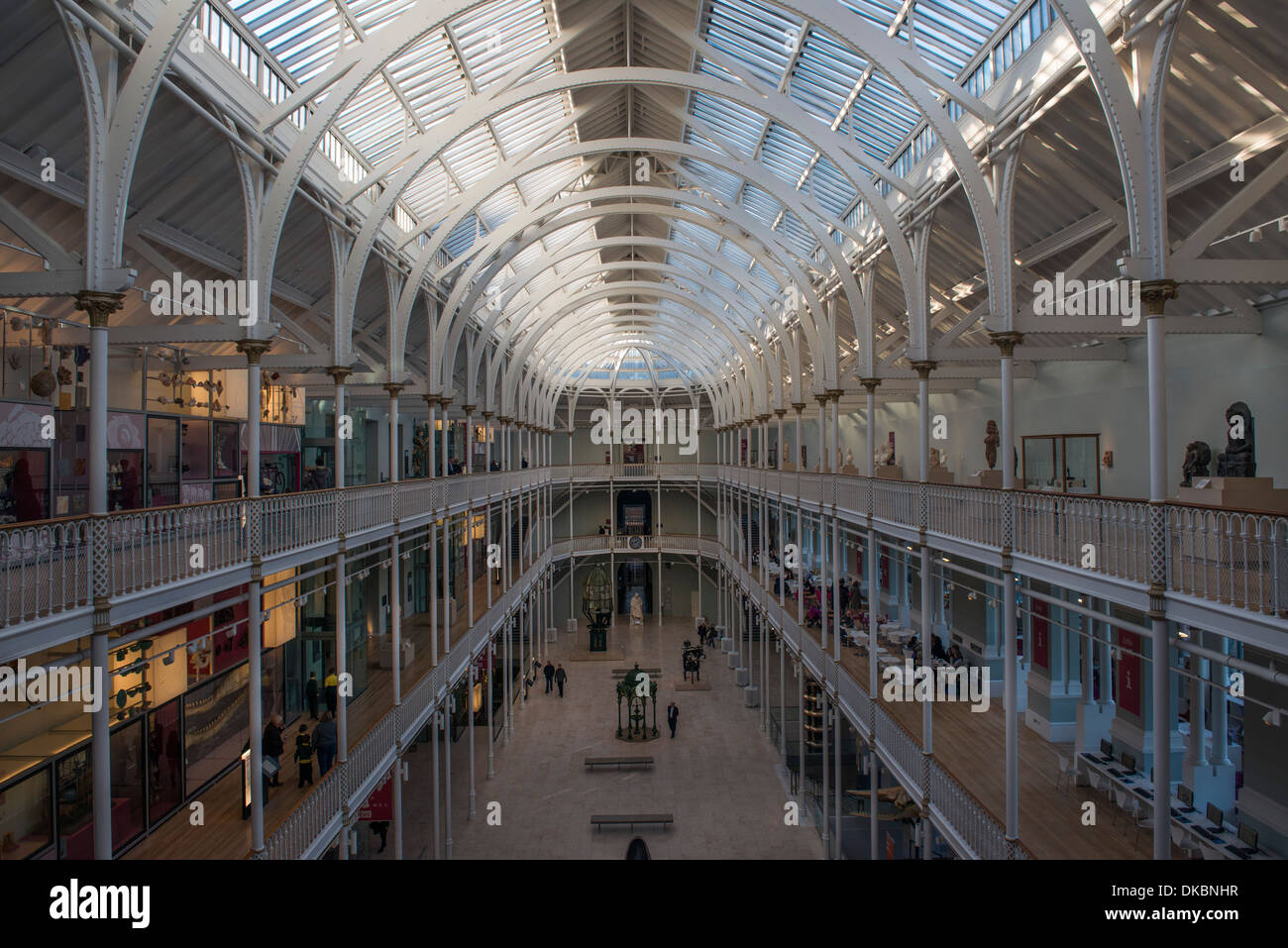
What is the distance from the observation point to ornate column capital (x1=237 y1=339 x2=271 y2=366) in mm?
10477

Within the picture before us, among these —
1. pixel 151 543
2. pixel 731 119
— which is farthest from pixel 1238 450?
pixel 731 119

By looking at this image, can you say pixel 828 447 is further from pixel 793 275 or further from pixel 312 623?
pixel 312 623

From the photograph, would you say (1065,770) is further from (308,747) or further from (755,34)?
(755,34)

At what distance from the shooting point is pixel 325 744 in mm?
13695

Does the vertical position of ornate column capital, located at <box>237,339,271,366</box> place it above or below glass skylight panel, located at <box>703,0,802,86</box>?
below

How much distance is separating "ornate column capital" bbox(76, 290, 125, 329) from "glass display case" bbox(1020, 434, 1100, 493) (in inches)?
637

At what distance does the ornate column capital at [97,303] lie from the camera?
732cm

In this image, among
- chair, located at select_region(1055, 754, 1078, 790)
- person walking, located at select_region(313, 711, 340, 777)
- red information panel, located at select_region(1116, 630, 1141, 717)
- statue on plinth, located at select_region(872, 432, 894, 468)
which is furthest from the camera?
statue on plinth, located at select_region(872, 432, 894, 468)

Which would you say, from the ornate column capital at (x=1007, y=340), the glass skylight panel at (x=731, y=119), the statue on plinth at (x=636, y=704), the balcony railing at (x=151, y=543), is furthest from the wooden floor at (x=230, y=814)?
the glass skylight panel at (x=731, y=119)

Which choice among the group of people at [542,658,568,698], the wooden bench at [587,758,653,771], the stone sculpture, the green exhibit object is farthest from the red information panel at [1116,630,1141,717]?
the green exhibit object

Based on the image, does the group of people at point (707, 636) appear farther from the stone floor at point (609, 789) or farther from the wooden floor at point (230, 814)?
the wooden floor at point (230, 814)

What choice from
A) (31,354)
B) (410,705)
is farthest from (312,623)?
(31,354)

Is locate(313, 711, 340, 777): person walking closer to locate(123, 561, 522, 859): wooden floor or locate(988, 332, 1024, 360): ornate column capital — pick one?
locate(123, 561, 522, 859): wooden floor

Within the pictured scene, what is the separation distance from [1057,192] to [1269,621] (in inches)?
374
